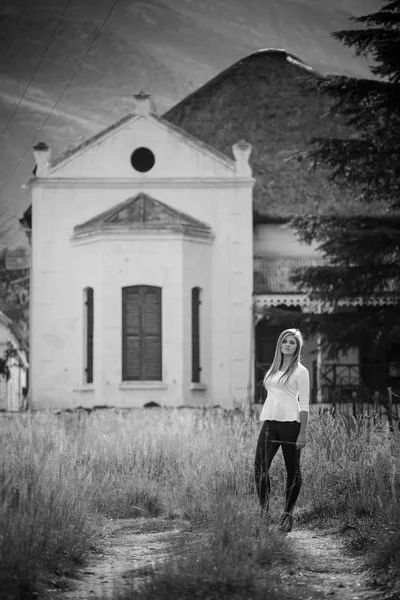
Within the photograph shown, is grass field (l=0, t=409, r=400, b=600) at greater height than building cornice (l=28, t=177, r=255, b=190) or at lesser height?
lesser

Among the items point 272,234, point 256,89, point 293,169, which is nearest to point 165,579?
point 272,234

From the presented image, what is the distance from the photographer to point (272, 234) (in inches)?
1225

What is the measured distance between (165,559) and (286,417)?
2.11m

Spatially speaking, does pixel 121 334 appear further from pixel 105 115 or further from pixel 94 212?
pixel 105 115

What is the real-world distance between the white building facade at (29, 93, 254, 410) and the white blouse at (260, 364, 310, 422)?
17.1 metres

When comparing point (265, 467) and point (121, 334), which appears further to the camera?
point (121, 334)

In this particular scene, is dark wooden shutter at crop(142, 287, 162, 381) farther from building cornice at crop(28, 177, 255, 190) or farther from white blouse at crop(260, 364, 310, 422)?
white blouse at crop(260, 364, 310, 422)

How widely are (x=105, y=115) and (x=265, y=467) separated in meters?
113

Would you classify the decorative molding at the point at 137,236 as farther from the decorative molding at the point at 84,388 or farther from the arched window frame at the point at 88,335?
the decorative molding at the point at 84,388

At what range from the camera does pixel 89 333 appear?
2902 centimetres

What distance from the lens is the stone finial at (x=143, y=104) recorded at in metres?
29.1

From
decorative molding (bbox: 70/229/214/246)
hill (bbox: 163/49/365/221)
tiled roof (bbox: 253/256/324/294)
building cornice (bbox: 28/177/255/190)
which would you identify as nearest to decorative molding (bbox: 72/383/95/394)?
decorative molding (bbox: 70/229/214/246)

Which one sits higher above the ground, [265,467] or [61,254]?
[61,254]

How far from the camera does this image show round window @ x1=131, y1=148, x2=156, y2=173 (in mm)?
29391
